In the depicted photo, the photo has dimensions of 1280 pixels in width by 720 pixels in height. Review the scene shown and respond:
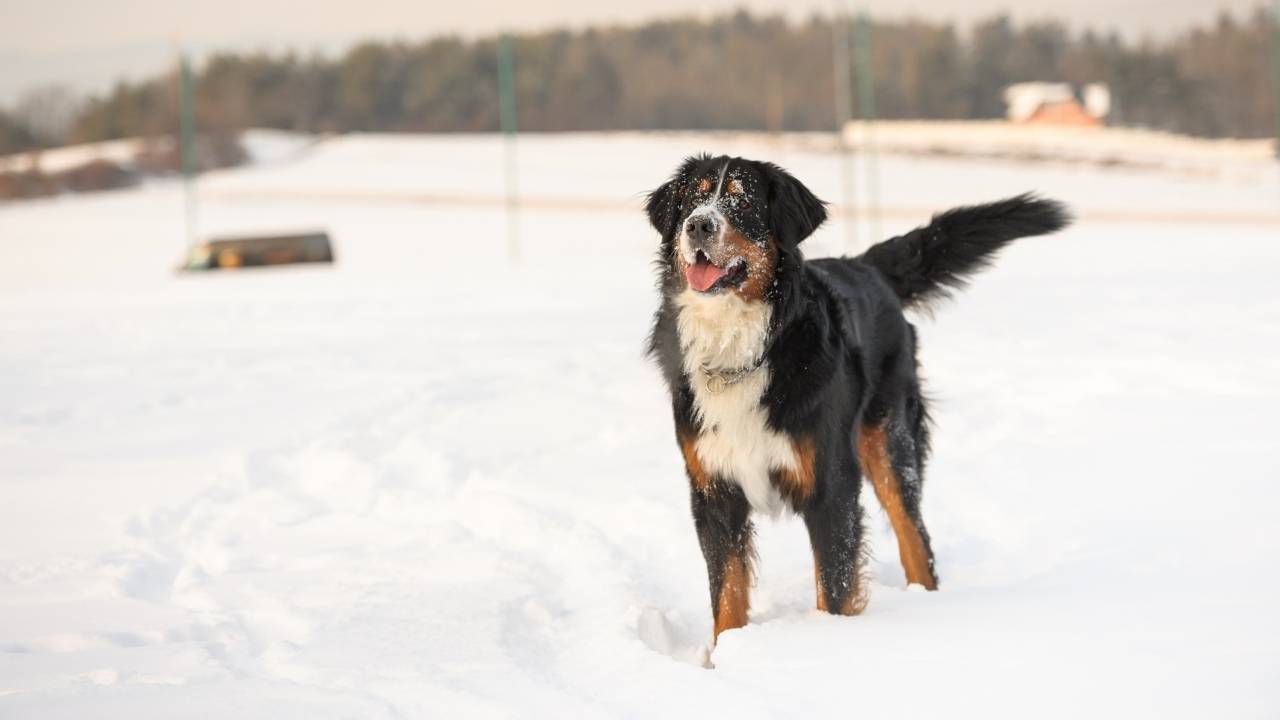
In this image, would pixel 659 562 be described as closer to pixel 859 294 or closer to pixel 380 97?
pixel 859 294

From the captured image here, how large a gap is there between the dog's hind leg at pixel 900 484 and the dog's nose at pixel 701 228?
1168 mm

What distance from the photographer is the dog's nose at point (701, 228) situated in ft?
12.6

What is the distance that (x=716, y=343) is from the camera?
3.99 m

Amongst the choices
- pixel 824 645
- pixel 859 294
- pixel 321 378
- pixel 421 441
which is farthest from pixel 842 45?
pixel 824 645

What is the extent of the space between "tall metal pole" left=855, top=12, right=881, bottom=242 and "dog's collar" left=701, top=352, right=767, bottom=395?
50.9ft

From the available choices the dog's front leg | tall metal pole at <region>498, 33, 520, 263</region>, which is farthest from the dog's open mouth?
tall metal pole at <region>498, 33, 520, 263</region>

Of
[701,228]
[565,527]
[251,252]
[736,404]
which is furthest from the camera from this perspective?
[251,252]

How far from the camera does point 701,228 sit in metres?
3.83

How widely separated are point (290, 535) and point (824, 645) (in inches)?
105

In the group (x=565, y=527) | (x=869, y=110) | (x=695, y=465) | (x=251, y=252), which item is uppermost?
(x=869, y=110)

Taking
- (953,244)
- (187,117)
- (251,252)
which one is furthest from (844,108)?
(953,244)

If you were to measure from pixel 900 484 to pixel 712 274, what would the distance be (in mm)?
1289

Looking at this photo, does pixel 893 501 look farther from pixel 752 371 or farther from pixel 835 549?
pixel 752 371

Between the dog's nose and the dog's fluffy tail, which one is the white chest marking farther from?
the dog's fluffy tail
